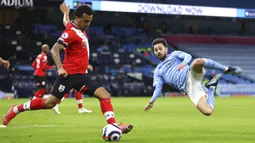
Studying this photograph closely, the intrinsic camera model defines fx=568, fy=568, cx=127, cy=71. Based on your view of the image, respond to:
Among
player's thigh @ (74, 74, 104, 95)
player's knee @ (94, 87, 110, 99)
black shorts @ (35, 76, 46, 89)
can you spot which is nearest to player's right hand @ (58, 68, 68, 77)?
player's thigh @ (74, 74, 104, 95)

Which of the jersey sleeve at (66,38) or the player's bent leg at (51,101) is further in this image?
the player's bent leg at (51,101)


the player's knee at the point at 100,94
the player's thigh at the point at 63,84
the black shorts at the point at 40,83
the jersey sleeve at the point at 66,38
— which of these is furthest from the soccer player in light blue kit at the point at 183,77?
the black shorts at the point at 40,83

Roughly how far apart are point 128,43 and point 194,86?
3428 cm

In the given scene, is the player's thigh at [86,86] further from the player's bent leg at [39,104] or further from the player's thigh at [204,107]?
the player's thigh at [204,107]

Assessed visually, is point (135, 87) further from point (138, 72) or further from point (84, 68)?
point (84, 68)

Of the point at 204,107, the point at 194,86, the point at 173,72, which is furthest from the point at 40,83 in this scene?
the point at 204,107

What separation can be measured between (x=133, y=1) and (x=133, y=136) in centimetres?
3183

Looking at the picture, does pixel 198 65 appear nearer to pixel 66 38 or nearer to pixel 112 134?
pixel 112 134

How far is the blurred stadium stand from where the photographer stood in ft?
128

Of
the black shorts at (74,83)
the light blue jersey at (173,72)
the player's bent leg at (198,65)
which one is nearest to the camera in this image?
the black shorts at (74,83)

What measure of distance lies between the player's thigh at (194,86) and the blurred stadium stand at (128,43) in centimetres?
2628

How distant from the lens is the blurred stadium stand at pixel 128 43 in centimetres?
3909

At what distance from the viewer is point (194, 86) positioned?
1080cm

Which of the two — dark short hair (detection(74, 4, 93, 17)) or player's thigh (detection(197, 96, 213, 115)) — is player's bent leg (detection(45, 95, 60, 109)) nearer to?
dark short hair (detection(74, 4, 93, 17))
